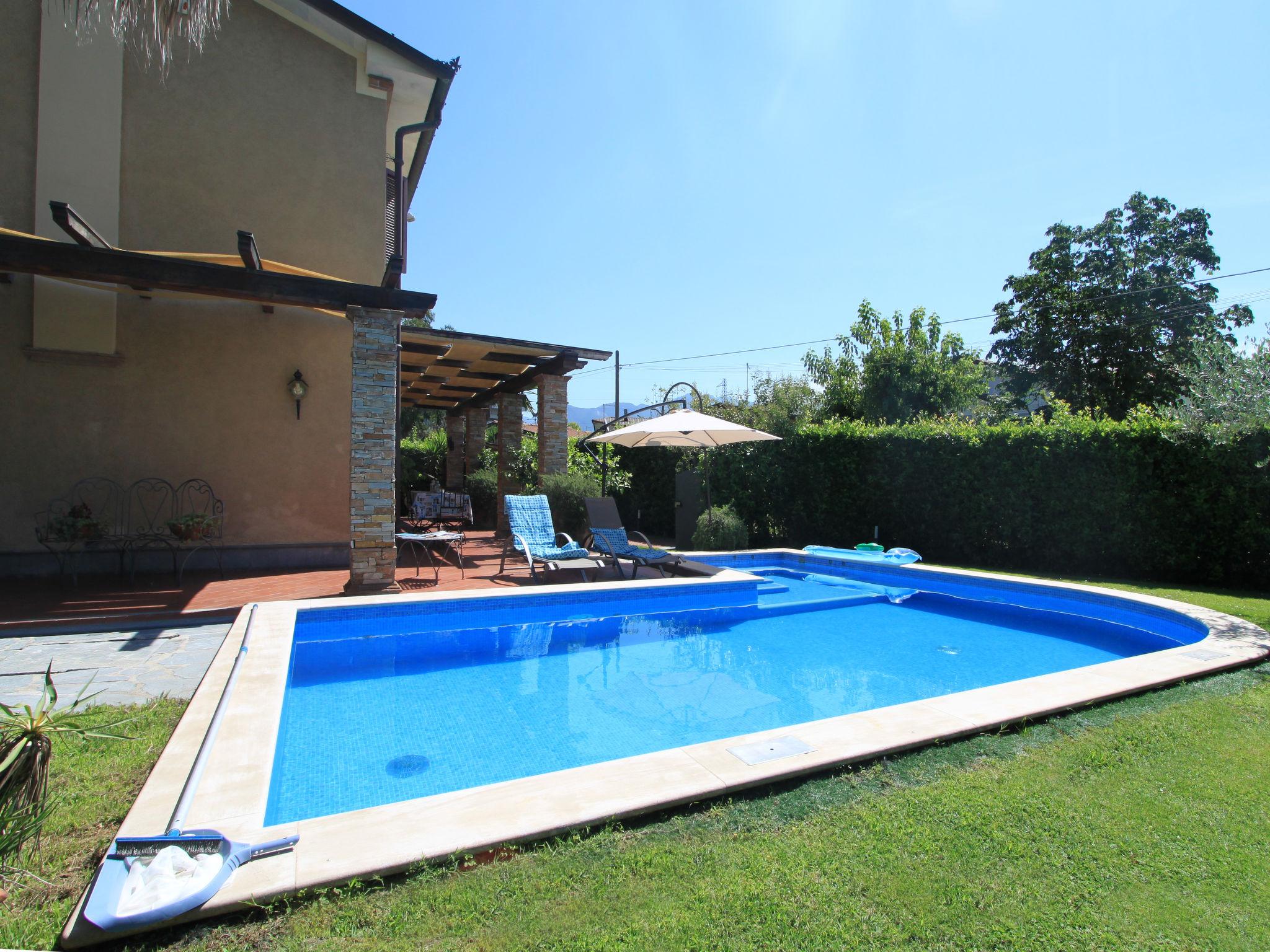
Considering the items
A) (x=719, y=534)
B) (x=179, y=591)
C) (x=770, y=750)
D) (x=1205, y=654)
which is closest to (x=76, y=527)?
(x=179, y=591)

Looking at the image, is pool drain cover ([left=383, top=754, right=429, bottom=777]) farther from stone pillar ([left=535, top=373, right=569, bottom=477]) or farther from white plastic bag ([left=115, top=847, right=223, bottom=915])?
stone pillar ([left=535, top=373, right=569, bottom=477])

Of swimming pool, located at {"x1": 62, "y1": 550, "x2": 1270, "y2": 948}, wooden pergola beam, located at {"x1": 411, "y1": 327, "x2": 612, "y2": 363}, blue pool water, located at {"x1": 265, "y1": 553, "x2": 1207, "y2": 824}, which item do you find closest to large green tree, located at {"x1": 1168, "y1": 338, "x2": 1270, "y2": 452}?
swimming pool, located at {"x1": 62, "y1": 550, "x2": 1270, "y2": 948}

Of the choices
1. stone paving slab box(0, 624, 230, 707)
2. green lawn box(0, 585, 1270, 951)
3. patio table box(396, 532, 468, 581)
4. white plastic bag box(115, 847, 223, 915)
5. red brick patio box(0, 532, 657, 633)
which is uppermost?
patio table box(396, 532, 468, 581)

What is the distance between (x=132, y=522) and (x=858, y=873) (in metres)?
9.51

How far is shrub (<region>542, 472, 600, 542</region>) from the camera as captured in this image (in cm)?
1209

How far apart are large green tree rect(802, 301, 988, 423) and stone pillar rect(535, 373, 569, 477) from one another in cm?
A: 1644

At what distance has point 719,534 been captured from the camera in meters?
12.6

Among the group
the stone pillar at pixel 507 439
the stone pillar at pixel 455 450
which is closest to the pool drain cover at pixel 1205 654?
the stone pillar at pixel 507 439

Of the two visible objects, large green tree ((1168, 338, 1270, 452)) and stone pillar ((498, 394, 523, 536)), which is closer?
large green tree ((1168, 338, 1270, 452))

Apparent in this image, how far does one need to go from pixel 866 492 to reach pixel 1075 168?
8.20 meters

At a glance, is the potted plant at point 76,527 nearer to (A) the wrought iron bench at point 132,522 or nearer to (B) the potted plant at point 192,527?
(A) the wrought iron bench at point 132,522

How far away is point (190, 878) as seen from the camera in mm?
2260

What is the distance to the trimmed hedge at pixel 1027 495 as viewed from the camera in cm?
963

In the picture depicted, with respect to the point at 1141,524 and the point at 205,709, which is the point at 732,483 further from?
the point at 205,709
